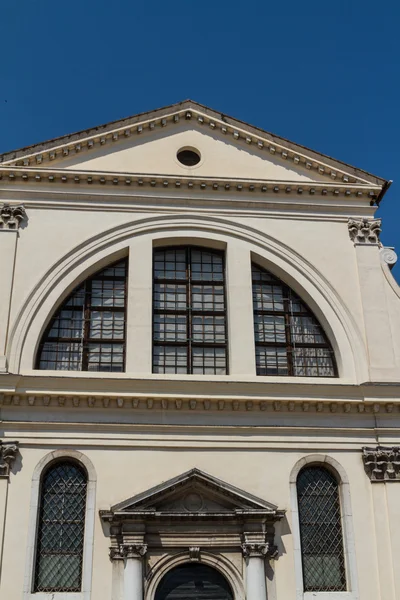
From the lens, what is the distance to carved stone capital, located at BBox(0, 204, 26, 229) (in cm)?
1948

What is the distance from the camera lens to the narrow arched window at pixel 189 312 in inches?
752

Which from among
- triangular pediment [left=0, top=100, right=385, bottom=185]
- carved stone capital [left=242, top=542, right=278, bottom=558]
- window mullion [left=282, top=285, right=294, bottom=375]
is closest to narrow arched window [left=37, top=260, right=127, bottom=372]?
triangular pediment [left=0, top=100, right=385, bottom=185]

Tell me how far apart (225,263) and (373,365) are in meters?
4.60

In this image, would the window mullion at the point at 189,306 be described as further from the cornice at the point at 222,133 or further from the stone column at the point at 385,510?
the stone column at the point at 385,510

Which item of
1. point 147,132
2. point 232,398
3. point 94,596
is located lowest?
point 94,596

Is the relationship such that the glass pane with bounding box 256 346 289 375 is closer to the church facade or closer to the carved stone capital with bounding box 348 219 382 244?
the church facade

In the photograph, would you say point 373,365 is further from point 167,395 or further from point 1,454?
point 1,454

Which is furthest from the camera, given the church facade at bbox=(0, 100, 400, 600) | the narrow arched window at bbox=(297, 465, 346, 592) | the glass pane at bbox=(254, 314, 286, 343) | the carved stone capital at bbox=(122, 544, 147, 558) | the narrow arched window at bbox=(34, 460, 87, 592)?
the glass pane at bbox=(254, 314, 286, 343)

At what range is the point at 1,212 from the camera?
1953cm

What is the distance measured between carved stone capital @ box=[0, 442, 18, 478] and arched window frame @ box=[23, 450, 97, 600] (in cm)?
57

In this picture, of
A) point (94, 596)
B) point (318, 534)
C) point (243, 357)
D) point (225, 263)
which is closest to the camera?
point (94, 596)

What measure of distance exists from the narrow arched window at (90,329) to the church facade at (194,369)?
0.17 ft

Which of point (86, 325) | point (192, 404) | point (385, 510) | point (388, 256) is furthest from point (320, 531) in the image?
point (388, 256)

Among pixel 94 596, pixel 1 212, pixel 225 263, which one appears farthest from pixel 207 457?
pixel 1 212
